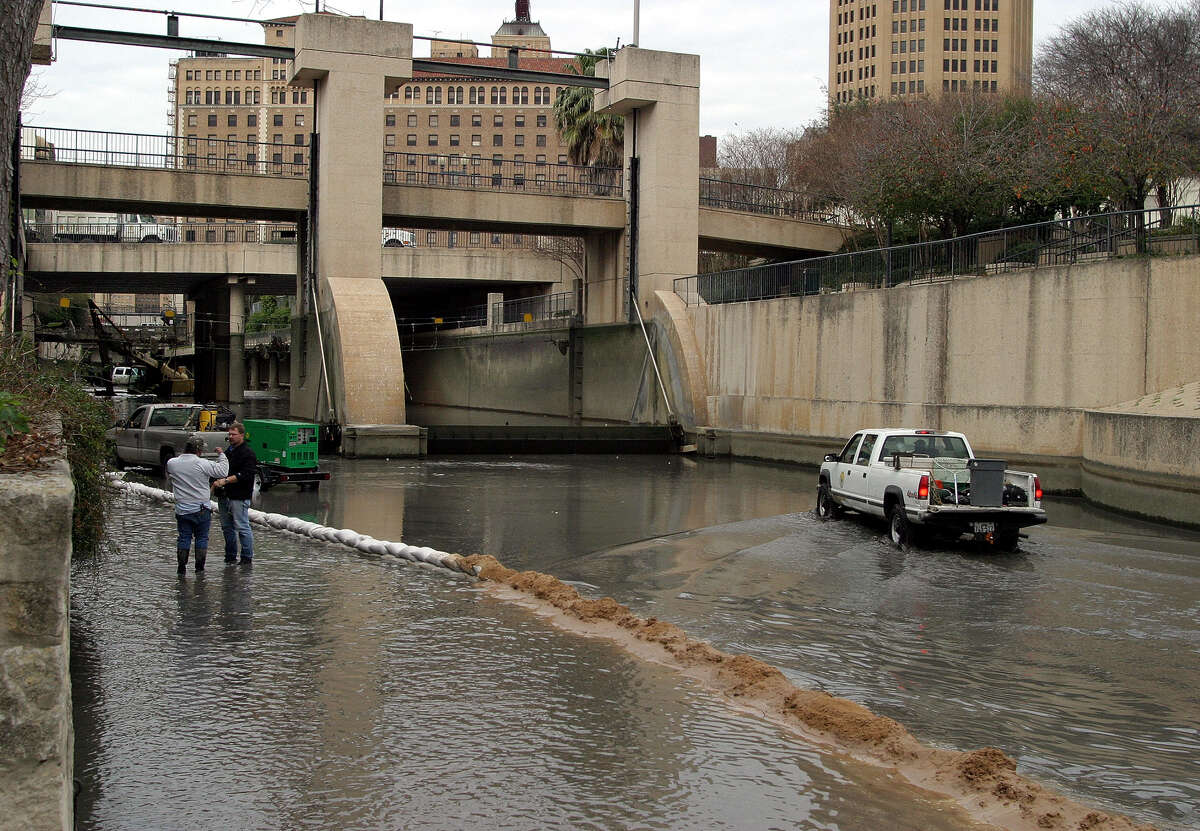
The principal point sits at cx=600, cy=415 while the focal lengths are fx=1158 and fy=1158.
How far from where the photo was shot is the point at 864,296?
31.2 metres

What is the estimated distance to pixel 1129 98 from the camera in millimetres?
39469

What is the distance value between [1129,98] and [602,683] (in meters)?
37.9

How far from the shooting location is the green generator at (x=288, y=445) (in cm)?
2305

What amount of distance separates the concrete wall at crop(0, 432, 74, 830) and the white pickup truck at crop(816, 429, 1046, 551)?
12.6 m

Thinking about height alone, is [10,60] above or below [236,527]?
above

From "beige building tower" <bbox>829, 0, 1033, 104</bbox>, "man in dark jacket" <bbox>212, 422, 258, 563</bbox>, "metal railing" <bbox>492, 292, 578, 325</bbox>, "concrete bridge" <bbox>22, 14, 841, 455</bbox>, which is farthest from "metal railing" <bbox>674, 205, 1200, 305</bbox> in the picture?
"beige building tower" <bbox>829, 0, 1033, 104</bbox>

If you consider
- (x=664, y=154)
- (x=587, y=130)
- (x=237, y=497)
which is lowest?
(x=237, y=497)

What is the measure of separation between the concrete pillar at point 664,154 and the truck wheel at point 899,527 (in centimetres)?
2478

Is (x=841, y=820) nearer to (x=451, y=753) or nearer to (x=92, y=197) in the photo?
(x=451, y=753)

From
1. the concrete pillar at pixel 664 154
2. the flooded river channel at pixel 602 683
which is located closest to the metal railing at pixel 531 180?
the concrete pillar at pixel 664 154

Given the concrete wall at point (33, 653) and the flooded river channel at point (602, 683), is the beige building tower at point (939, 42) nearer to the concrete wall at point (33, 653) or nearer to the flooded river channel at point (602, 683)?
the flooded river channel at point (602, 683)

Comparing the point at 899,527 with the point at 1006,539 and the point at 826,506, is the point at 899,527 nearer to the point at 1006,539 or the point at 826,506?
the point at 1006,539

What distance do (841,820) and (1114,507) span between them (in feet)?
57.8

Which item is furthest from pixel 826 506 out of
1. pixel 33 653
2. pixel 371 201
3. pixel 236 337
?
pixel 236 337
